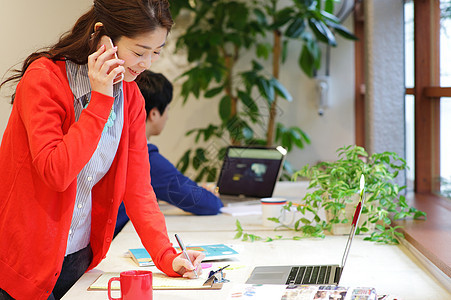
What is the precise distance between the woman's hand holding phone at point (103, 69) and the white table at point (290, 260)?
18.3 inches

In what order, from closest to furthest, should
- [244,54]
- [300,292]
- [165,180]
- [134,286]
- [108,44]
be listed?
[134,286] → [300,292] → [108,44] → [165,180] → [244,54]

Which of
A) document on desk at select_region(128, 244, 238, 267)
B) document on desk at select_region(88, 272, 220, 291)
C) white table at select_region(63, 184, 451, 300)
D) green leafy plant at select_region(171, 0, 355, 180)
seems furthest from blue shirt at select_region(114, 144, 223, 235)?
green leafy plant at select_region(171, 0, 355, 180)

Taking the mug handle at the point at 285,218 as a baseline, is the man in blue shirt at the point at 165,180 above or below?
above

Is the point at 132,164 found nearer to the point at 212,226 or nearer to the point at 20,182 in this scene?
the point at 20,182

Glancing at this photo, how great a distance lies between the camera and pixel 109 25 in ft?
4.61

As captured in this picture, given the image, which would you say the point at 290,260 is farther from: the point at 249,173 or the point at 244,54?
the point at 244,54

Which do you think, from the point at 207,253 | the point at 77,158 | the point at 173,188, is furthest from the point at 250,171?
the point at 77,158

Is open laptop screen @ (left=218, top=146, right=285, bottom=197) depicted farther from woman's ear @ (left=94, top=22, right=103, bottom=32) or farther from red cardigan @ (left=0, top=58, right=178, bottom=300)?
woman's ear @ (left=94, top=22, right=103, bottom=32)

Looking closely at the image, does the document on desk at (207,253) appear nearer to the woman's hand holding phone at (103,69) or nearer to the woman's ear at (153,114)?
the woman's hand holding phone at (103,69)

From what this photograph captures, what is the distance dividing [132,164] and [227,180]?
126cm

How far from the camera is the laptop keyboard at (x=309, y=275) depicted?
1.38 m

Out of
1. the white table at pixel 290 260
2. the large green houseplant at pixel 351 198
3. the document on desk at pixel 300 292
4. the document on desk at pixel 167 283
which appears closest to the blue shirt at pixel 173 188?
the white table at pixel 290 260

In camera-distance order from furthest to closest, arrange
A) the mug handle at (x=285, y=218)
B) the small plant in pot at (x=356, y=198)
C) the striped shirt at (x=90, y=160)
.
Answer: the mug handle at (x=285, y=218) → the small plant in pot at (x=356, y=198) → the striped shirt at (x=90, y=160)

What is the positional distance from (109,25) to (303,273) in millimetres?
761
